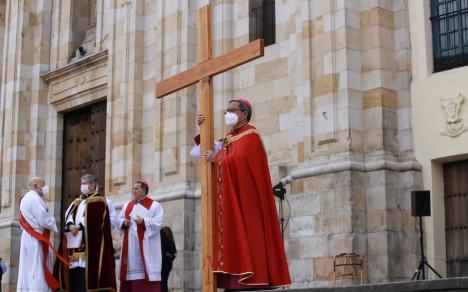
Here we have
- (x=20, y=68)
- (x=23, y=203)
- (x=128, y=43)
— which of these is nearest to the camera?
(x=23, y=203)

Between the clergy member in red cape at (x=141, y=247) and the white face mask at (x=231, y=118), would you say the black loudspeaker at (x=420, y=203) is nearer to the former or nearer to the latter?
the clergy member in red cape at (x=141, y=247)

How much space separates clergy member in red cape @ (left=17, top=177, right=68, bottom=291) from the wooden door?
18.4 ft

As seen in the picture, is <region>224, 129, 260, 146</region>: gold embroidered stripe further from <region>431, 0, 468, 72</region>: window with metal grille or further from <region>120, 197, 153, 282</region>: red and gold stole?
<region>431, 0, 468, 72</region>: window with metal grille

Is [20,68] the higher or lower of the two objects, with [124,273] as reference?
higher

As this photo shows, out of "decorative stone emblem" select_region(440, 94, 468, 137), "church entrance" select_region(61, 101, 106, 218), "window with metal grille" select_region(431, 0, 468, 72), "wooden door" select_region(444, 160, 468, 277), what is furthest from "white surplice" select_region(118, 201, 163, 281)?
Answer: "church entrance" select_region(61, 101, 106, 218)

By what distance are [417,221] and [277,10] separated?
4786 millimetres

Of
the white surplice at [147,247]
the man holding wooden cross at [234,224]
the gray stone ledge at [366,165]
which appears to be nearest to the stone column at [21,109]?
the white surplice at [147,247]

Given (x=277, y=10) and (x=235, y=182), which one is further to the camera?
(x=277, y=10)

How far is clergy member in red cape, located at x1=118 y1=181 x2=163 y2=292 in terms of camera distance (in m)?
12.2

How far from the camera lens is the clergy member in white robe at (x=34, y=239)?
12026 millimetres

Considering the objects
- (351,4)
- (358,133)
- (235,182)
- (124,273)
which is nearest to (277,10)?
(351,4)

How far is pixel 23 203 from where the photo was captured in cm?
1205

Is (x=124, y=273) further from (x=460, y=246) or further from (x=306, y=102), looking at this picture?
(x=460, y=246)

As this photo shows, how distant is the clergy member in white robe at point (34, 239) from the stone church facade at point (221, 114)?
378 cm
